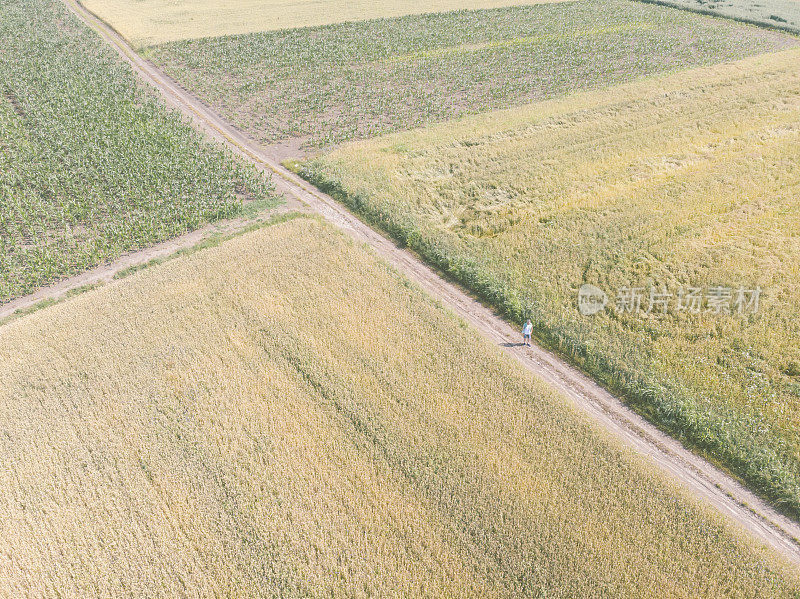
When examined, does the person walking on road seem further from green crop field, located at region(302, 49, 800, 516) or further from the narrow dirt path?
green crop field, located at region(302, 49, 800, 516)

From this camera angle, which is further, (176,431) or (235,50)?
(235,50)

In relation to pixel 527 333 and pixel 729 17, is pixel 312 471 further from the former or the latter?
pixel 729 17

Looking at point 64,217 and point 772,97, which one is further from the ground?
point 772,97

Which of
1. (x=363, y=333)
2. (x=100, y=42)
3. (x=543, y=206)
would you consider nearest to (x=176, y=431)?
(x=363, y=333)

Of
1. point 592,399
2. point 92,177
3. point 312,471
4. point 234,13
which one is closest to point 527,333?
point 592,399

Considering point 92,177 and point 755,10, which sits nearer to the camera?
point 92,177

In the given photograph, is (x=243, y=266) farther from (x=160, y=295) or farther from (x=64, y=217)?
(x=64, y=217)
